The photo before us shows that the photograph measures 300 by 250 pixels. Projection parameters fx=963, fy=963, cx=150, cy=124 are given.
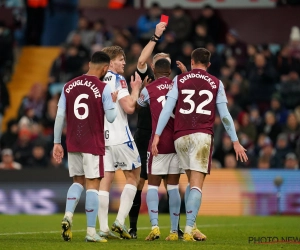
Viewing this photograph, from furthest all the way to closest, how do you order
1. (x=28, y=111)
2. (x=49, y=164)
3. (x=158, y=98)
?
1. (x=28, y=111)
2. (x=49, y=164)
3. (x=158, y=98)

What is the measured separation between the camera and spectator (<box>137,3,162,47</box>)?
25.3 meters

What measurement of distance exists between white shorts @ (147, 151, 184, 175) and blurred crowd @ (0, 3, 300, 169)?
881 centimetres

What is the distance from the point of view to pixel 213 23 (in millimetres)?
26000

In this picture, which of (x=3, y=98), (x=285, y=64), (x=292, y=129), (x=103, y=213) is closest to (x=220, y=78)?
(x=285, y=64)

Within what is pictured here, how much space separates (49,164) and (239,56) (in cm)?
595

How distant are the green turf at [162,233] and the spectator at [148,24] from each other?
677 cm

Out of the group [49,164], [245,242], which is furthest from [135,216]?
[49,164]

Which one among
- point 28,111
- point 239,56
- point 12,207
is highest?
point 239,56

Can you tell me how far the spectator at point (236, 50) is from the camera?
24.8 m

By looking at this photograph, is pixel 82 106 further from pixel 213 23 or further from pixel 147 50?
pixel 213 23

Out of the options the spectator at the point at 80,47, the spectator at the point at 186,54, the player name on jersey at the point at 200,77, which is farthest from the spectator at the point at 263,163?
the player name on jersey at the point at 200,77

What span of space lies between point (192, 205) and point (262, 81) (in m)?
12.3

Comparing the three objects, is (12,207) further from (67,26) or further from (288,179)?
(67,26)

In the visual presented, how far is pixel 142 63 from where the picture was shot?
1318 centimetres
